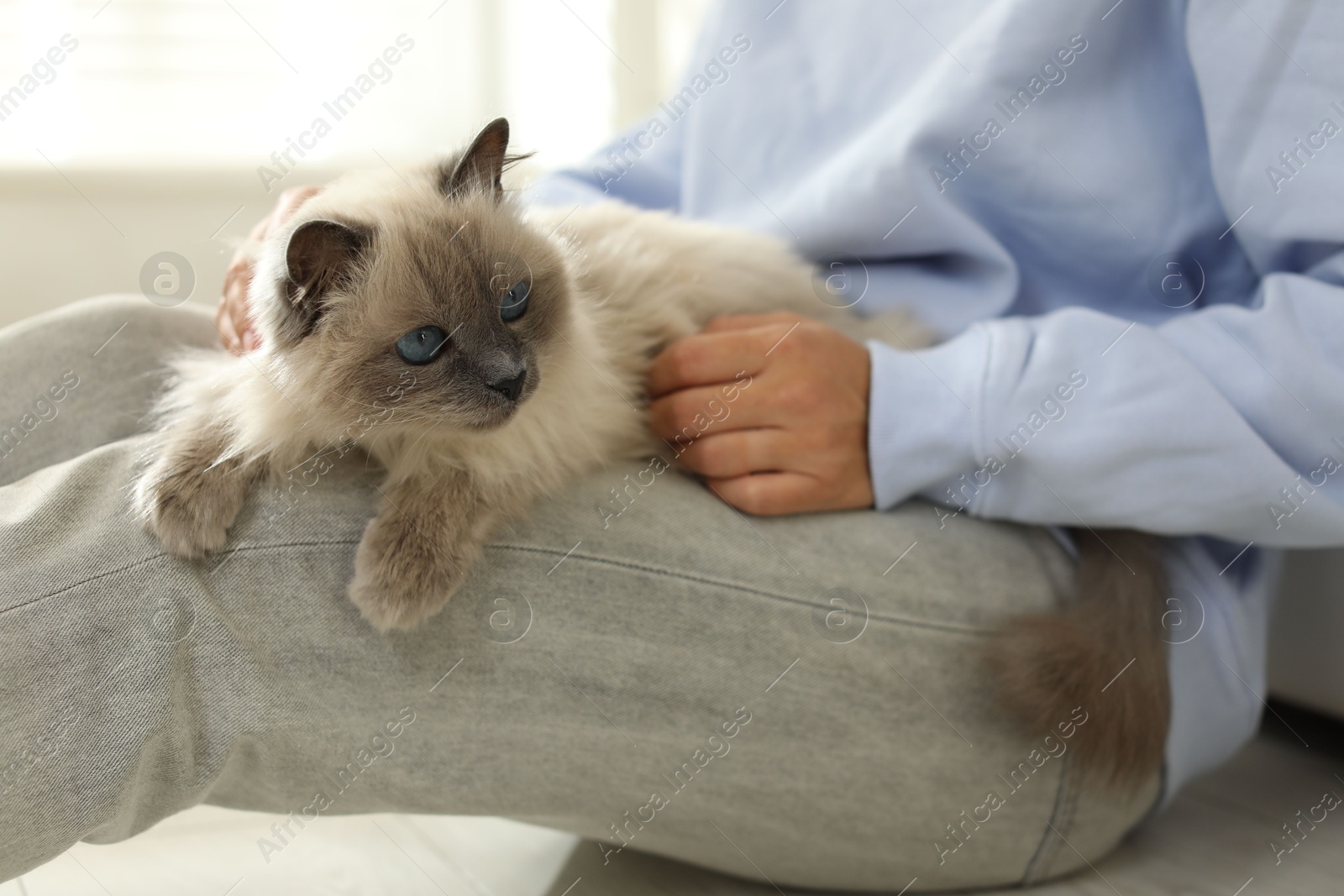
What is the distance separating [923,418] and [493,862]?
755mm

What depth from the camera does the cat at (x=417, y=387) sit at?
81 centimetres

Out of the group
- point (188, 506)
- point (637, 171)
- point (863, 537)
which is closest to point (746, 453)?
point (863, 537)

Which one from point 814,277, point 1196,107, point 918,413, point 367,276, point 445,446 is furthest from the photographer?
point 814,277

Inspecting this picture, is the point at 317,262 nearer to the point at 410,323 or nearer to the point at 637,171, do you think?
the point at 410,323

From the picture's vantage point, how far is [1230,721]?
3.69 ft

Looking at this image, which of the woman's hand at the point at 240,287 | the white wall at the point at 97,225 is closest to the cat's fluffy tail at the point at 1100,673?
the woman's hand at the point at 240,287

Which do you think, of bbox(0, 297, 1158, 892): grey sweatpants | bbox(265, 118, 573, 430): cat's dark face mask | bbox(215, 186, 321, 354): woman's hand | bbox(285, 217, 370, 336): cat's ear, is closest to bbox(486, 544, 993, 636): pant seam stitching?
bbox(0, 297, 1158, 892): grey sweatpants

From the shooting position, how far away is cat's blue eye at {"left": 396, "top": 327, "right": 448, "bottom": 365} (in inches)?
Answer: 32.0

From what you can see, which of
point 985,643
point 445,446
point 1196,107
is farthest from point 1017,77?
point 445,446

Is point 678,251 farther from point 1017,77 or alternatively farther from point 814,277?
→ point 1017,77

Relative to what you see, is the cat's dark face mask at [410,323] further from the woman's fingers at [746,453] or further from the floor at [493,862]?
the floor at [493,862]

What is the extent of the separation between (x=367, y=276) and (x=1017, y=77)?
0.80 m

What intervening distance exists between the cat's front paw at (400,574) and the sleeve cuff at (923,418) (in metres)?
0.47

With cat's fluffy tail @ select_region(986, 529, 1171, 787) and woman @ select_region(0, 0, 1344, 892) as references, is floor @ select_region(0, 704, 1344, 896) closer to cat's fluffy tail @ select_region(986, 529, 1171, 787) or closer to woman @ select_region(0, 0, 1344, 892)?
woman @ select_region(0, 0, 1344, 892)
